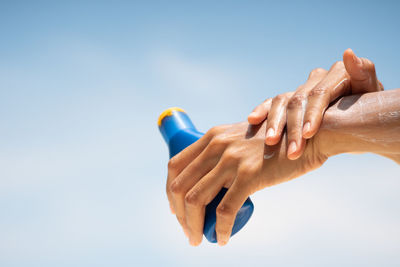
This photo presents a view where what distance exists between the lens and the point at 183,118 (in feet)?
6.46

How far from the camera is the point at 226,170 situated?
1465 mm

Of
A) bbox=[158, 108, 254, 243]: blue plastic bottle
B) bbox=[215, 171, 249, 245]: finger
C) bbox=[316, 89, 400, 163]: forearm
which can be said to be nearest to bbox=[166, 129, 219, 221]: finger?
bbox=[158, 108, 254, 243]: blue plastic bottle

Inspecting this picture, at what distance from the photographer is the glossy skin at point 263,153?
1310 mm

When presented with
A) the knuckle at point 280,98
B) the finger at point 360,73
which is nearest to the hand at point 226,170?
the knuckle at point 280,98

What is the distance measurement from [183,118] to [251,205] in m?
0.73

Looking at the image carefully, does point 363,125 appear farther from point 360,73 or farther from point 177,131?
point 177,131

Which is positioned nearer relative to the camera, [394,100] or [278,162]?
[394,100]

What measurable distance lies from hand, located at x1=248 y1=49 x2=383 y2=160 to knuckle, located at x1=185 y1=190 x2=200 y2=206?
0.41 meters

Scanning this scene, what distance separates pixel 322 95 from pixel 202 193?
695 mm

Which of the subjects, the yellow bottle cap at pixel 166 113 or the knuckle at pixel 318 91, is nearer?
the knuckle at pixel 318 91

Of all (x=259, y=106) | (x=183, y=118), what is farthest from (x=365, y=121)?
(x=183, y=118)

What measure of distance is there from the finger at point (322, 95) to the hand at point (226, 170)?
97 millimetres

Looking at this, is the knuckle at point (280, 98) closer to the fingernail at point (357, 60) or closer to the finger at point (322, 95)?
the finger at point (322, 95)

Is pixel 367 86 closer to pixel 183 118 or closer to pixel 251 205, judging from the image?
pixel 251 205
